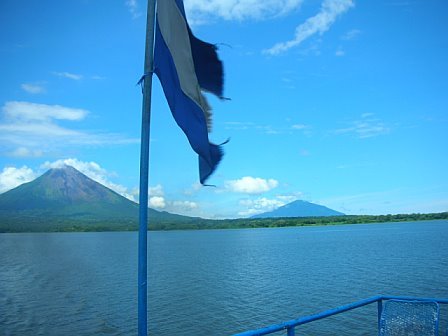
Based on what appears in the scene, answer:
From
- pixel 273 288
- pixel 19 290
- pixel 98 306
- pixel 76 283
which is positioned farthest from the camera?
pixel 76 283

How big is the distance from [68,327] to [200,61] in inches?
939

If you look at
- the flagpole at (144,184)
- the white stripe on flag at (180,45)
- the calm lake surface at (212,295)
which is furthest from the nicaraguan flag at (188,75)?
the calm lake surface at (212,295)

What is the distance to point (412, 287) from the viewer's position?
3203 centimetres

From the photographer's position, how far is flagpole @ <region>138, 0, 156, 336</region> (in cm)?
435

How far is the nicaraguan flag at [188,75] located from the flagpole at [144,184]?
0.13 meters

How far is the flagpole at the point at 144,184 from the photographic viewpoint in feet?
14.3

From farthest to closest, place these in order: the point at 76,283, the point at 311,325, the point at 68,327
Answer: the point at 76,283 < the point at 68,327 < the point at 311,325

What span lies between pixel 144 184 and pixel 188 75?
1.47 meters

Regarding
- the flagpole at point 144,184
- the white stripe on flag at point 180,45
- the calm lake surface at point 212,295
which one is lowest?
the calm lake surface at point 212,295

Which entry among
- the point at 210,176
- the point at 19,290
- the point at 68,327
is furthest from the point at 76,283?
the point at 210,176

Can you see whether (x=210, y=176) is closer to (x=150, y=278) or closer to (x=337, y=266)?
(x=150, y=278)

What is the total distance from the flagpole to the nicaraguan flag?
0.44ft

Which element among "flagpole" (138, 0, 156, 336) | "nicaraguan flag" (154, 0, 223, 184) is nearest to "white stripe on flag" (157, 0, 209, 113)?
"nicaraguan flag" (154, 0, 223, 184)

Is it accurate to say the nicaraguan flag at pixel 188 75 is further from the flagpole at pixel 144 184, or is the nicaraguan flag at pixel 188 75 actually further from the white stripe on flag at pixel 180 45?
the flagpole at pixel 144 184
